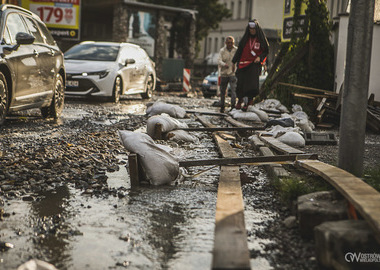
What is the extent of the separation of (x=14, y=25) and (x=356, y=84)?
6562 millimetres

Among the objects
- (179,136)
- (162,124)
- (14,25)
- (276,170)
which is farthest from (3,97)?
(276,170)

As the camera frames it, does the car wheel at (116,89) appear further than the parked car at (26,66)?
Yes

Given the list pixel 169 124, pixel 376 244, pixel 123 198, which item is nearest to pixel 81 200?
pixel 123 198

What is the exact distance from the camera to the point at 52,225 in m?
4.32

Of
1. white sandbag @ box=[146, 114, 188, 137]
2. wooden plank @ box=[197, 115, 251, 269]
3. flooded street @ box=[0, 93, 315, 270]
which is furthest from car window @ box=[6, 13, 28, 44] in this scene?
wooden plank @ box=[197, 115, 251, 269]

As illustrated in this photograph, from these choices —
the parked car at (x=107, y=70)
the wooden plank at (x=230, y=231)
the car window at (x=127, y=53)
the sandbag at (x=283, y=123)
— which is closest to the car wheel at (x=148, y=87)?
the parked car at (x=107, y=70)

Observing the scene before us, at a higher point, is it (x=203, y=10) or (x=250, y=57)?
(x=203, y=10)

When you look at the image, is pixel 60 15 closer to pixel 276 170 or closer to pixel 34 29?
pixel 34 29

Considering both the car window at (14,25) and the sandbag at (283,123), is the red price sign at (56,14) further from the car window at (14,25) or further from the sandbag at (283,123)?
the sandbag at (283,123)

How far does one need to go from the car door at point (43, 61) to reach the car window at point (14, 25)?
0.90ft

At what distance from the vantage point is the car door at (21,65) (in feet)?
31.6

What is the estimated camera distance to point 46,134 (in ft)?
31.4

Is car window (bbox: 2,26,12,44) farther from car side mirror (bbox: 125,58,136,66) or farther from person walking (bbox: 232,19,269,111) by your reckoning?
car side mirror (bbox: 125,58,136,66)

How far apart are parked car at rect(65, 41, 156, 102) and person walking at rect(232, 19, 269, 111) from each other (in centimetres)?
415
